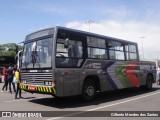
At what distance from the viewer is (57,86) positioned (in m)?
10.5

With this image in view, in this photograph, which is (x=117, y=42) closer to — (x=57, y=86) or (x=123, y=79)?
(x=123, y=79)

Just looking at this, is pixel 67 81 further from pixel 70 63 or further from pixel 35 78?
pixel 35 78

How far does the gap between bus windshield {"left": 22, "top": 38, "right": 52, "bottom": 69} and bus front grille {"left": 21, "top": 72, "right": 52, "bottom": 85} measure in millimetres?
342

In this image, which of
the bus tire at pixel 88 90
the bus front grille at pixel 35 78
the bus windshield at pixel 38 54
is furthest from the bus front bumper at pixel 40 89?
the bus tire at pixel 88 90

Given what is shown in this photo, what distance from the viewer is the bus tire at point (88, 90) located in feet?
39.5

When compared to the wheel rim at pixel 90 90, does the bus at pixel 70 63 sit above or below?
above

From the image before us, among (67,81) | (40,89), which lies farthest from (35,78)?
(67,81)

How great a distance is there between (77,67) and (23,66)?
8.21 feet

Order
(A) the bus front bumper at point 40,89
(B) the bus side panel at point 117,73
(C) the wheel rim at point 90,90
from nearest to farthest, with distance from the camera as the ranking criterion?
(A) the bus front bumper at point 40,89 → (C) the wheel rim at point 90,90 → (B) the bus side panel at point 117,73

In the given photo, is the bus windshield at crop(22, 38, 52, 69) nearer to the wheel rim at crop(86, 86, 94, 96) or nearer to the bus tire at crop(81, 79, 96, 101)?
the bus tire at crop(81, 79, 96, 101)

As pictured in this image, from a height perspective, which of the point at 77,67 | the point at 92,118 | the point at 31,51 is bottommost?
the point at 92,118

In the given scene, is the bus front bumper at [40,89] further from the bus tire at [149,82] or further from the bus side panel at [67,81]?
the bus tire at [149,82]

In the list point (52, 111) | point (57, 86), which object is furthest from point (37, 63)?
point (52, 111)

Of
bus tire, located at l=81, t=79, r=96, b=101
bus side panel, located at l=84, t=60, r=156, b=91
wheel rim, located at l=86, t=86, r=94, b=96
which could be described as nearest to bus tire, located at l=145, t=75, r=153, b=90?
bus side panel, located at l=84, t=60, r=156, b=91
